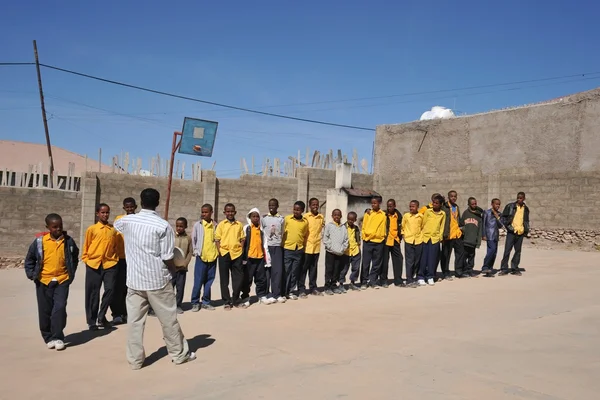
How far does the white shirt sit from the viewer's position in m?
4.91

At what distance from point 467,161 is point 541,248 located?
14.9ft

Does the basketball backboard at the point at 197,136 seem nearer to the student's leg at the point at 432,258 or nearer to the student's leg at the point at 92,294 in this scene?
the student's leg at the point at 432,258

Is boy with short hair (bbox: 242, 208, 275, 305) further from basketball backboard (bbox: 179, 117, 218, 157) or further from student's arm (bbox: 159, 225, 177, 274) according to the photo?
basketball backboard (bbox: 179, 117, 218, 157)

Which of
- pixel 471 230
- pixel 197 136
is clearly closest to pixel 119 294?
pixel 471 230

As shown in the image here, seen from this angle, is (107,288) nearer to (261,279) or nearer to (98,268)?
(98,268)

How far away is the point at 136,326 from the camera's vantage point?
4.95 m

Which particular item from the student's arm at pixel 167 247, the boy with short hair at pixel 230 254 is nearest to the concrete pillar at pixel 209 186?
the boy with short hair at pixel 230 254

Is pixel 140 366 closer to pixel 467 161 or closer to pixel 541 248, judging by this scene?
pixel 541 248

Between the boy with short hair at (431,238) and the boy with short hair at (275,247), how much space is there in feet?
10.1

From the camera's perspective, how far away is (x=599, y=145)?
16.2 m

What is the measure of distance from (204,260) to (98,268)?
5.38 feet

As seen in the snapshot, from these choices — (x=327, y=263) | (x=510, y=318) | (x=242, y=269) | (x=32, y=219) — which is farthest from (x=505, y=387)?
(x=32, y=219)

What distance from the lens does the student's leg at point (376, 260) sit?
31.0 feet

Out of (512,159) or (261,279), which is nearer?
(261,279)
